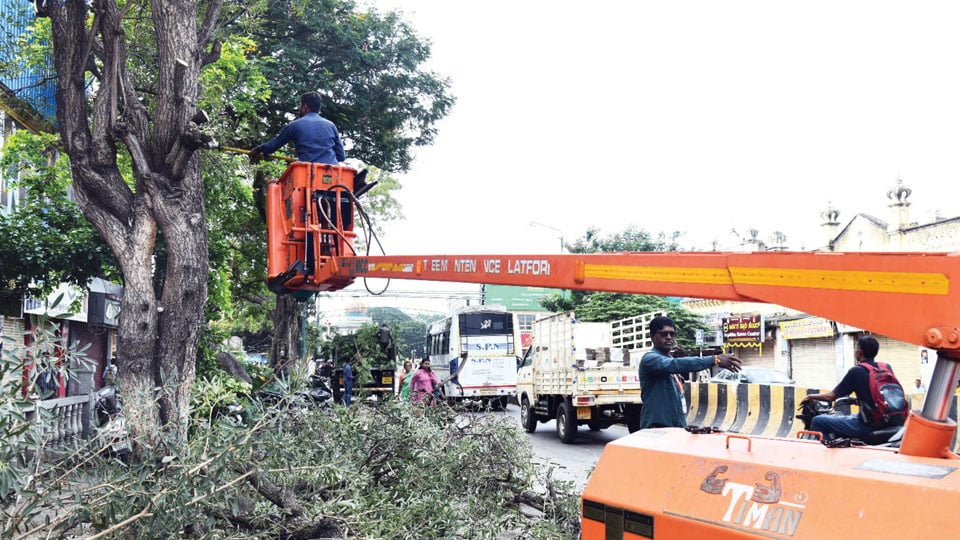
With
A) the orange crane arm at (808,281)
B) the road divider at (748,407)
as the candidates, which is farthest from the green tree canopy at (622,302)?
the orange crane arm at (808,281)

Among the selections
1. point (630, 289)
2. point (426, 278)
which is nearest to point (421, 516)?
point (426, 278)

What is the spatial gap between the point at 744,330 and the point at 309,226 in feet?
74.7

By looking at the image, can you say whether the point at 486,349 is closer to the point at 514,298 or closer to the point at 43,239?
the point at 514,298

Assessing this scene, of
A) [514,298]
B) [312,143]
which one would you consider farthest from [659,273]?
[514,298]

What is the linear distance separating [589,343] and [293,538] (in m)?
14.7

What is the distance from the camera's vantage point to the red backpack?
544 cm

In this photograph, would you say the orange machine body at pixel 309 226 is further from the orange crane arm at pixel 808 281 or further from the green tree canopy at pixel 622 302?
the green tree canopy at pixel 622 302

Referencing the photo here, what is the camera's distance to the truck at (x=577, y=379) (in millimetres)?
14453

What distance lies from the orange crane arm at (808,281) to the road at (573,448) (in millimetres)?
6977

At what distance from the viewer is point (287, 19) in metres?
17.6

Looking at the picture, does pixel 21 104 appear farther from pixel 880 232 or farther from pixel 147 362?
pixel 880 232

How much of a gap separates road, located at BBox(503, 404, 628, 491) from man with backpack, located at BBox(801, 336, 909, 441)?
15.7 ft

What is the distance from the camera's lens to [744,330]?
26.1m

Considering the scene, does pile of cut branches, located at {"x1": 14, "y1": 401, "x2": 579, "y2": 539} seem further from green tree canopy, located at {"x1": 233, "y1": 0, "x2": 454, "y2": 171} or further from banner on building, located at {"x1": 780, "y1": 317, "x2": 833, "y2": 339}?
banner on building, located at {"x1": 780, "y1": 317, "x2": 833, "y2": 339}
